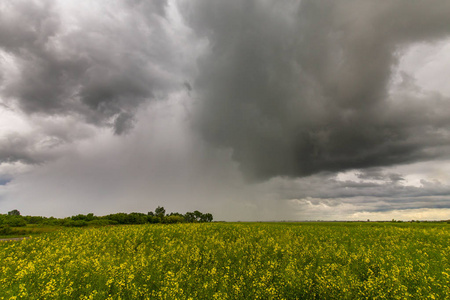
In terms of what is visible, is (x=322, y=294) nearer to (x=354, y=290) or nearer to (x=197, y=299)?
(x=354, y=290)

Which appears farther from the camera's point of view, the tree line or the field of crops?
the tree line

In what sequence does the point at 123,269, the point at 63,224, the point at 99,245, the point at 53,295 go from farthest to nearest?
the point at 63,224 < the point at 99,245 < the point at 123,269 < the point at 53,295

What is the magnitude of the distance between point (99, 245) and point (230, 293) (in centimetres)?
2029

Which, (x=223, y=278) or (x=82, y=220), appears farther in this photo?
(x=82, y=220)

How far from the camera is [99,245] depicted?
24781 millimetres

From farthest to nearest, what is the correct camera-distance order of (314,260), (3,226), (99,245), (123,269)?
1. (3,226)
2. (99,245)
3. (314,260)
4. (123,269)

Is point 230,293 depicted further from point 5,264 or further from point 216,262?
point 5,264

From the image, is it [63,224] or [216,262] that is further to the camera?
[63,224]

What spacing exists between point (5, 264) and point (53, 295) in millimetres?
11660

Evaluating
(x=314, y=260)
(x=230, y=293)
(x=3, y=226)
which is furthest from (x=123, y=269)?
(x=3, y=226)

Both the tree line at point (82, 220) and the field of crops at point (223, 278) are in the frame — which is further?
the tree line at point (82, 220)

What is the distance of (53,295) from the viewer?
1056 cm

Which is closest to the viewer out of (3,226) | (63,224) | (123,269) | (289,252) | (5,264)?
(123,269)

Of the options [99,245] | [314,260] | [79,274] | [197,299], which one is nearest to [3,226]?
[99,245]
